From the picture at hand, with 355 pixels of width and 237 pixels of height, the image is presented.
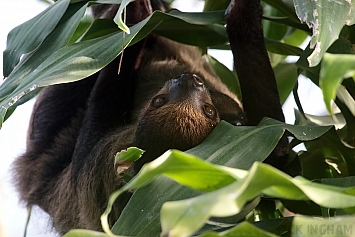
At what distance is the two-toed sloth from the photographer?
5.62 ft

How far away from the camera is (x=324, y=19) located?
992mm

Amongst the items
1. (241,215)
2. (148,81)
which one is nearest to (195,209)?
(241,215)

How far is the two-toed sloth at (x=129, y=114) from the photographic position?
171cm

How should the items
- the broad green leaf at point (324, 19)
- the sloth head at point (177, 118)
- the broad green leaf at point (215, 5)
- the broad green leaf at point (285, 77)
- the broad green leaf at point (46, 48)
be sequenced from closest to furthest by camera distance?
the broad green leaf at point (324, 19) < the broad green leaf at point (46, 48) < the sloth head at point (177, 118) < the broad green leaf at point (215, 5) < the broad green leaf at point (285, 77)

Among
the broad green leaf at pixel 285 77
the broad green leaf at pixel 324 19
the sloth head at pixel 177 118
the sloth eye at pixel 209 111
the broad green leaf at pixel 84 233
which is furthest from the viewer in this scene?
the broad green leaf at pixel 285 77

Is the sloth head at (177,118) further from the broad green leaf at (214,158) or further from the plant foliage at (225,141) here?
the broad green leaf at (214,158)

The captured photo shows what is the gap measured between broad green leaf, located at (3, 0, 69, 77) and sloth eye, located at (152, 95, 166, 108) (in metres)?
0.51

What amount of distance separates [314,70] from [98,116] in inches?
39.2

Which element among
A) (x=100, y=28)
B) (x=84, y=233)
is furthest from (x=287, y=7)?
(x=84, y=233)

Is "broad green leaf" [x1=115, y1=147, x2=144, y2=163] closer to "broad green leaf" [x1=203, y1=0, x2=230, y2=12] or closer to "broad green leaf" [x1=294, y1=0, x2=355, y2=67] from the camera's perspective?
"broad green leaf" [x1=294, y1=0, x2=355, y2=67]

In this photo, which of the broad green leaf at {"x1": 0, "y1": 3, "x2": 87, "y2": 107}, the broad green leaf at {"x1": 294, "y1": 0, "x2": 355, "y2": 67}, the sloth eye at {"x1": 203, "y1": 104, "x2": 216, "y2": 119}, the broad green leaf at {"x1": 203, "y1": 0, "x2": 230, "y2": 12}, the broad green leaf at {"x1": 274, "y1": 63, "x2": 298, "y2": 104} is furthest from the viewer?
the broad green leaf at {"x1": 274, "y1": 63, "x2": 298, "y2": 104}

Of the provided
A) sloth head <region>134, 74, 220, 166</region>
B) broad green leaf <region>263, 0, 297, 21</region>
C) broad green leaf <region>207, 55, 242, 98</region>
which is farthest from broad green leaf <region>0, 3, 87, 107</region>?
broad green leaf <region>207, 55, 242, 98</region>

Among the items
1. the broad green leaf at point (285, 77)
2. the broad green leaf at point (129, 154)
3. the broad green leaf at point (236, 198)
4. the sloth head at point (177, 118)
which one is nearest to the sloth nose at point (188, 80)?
the sloth head at point (177, 118)

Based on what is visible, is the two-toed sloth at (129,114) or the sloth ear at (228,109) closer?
the two-toed sloth at (129,114)
